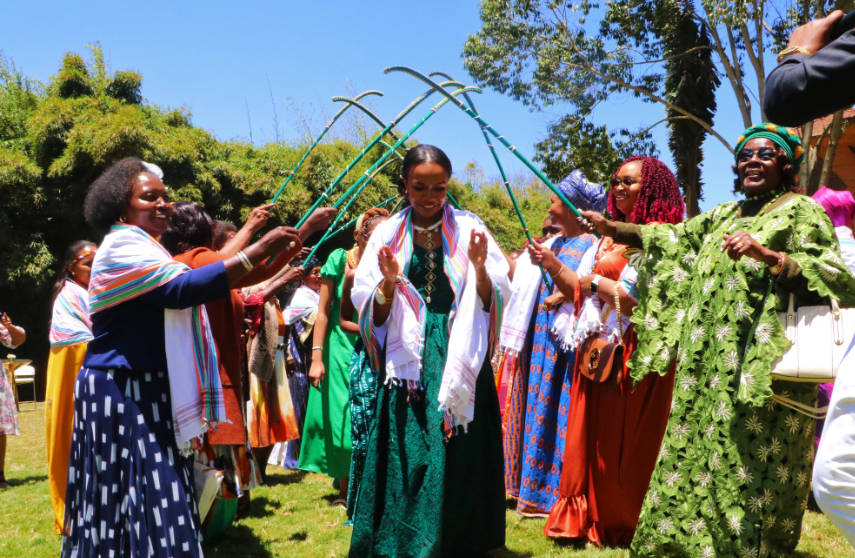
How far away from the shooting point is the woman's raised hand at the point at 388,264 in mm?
3975

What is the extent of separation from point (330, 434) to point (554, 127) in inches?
419

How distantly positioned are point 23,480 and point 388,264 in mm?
6045

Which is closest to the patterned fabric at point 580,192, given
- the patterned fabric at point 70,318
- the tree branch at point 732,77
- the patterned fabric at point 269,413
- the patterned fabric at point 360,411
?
the patterned fabric at point 360,411

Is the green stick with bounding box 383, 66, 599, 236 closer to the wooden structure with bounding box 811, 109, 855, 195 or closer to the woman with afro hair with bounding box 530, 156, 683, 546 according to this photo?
the woman with afro hair with bounding box 530, 156, 683, 546

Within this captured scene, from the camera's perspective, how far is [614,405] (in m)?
4.59

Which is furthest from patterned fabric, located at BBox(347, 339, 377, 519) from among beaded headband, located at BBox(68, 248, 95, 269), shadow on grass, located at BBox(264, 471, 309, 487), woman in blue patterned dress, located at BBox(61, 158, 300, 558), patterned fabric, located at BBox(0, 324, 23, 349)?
patterned fabric, located at BBox(0, 324, 23, 349)

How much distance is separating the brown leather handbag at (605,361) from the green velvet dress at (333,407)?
2397 mm

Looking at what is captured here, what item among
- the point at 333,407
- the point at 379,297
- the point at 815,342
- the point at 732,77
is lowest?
the point at 333,407

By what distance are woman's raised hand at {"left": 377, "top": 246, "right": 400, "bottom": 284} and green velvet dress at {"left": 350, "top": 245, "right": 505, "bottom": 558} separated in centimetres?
41

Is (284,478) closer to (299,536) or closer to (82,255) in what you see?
(299,536)

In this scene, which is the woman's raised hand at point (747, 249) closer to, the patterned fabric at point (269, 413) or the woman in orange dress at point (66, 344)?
the woman in orange dress at point (66, 344)

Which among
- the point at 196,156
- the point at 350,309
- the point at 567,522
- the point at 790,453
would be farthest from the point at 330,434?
the point at 196,156

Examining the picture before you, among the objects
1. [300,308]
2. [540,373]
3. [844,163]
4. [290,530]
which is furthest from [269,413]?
[844,163]

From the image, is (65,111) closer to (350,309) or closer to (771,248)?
(350,309)
